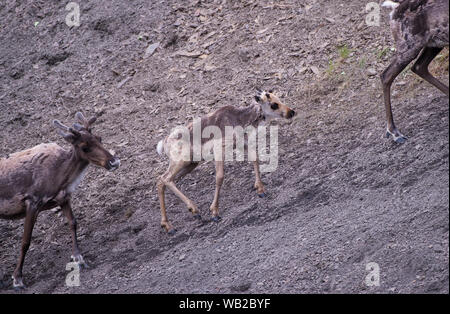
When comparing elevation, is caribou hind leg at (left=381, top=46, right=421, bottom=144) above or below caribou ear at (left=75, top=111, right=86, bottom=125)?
below

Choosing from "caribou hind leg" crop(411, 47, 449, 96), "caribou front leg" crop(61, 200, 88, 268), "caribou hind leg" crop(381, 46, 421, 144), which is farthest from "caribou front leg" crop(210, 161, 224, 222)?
"caribou hind leg" crop(411, 47, 449, 96)

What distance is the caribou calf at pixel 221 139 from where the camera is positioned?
9992mm

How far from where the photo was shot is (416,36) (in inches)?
376

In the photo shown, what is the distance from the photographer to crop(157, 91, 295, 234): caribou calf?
9992 millimetres

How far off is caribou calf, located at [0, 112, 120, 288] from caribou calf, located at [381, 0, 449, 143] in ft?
12.0

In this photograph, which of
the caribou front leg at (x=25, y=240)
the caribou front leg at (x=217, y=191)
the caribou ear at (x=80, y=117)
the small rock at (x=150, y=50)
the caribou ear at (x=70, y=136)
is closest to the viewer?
the caribou front leg at (x=25, y=240)

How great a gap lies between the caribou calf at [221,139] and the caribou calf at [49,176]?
2.40ft

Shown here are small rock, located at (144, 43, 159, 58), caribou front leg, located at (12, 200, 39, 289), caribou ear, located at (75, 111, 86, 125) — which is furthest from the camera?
small rock, located at (144, 43, 159, 58)

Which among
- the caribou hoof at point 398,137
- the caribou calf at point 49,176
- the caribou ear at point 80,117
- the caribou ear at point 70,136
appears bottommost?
the caribou hoof at point 398,137

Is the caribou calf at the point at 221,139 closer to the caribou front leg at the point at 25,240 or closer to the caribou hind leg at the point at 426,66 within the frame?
the caribou front leg at the point at 25,240

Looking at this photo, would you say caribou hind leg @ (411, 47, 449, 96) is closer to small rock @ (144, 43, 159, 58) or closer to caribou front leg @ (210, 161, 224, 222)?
caribou front leg @ (210, 161, 224, 222)

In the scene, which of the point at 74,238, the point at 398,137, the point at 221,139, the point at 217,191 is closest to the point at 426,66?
the point at 398,137

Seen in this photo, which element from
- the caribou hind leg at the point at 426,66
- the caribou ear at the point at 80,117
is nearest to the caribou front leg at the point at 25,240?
the caribou ear at the point at 80,117

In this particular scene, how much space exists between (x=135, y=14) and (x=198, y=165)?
4697 millimetres
